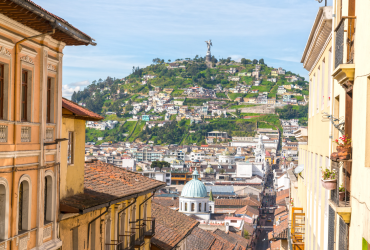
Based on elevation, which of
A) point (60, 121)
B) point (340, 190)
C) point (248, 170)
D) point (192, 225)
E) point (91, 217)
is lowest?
point (248, 170)

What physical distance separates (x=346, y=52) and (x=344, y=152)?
1.72 meters

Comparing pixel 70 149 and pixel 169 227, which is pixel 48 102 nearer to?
pixel 70 149

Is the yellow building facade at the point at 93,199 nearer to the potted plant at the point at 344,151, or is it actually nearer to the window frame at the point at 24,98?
the window frame at the point at 24,98

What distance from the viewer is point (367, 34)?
6773mm

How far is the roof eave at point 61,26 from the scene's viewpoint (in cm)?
802

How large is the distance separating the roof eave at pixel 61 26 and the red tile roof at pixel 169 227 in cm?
1114

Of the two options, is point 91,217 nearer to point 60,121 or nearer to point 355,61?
point 60,121

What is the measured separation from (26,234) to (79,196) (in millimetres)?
3118

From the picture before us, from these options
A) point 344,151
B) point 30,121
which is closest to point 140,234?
point 30,121

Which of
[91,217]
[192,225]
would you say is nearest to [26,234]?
[91,217]

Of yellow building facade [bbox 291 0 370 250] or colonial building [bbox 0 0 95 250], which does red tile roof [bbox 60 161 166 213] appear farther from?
yellow building facade [bbox 291 0 370 250]

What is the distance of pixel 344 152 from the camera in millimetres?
7824

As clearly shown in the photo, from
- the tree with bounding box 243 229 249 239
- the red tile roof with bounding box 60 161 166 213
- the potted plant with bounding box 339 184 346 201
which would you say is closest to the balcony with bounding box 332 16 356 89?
the potted plant with bounding box 339 184 346 201

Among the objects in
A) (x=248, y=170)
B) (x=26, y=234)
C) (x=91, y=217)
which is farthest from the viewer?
(x=248, y=170)
